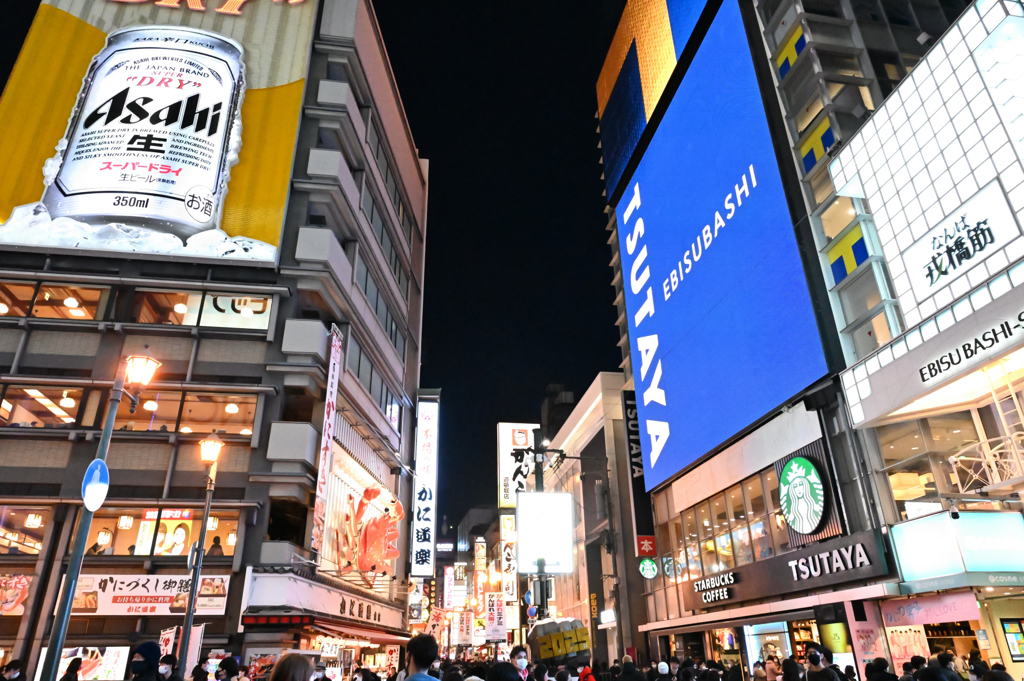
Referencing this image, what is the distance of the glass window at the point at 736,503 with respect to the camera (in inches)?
1031

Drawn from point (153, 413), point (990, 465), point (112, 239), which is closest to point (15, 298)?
point (112, 239)

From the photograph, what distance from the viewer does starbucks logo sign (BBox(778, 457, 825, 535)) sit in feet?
66.8

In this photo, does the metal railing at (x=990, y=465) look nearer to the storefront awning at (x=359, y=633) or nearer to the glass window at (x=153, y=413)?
the storefront awning at (x=359, y=633)

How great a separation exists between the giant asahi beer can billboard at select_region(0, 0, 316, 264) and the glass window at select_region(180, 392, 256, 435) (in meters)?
6.37

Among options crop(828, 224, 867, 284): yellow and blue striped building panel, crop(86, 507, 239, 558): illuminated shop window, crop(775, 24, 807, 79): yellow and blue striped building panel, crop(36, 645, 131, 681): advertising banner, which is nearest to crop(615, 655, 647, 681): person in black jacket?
crop(828, 224, 867, 284): yellow and blue striped building panel

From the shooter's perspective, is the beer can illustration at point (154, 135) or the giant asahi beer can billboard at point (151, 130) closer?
the giant asahi beer can billboard at point (151, 130)

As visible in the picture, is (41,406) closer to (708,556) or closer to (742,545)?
(708,556)

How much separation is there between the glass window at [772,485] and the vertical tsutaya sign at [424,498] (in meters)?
25.2

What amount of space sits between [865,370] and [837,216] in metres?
6.31

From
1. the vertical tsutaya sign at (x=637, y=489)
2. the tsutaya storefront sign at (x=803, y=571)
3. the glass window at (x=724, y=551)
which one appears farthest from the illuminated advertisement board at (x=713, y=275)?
the tsutaya storefront sign at (x=803, y=571)

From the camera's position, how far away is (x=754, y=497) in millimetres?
25266

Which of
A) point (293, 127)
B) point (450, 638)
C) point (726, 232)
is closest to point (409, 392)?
point (293, 127)

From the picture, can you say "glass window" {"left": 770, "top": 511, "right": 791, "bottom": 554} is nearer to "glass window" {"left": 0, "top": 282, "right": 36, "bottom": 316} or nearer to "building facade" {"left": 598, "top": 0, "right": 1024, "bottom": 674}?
"building facade" {"left": 598, "top": 0, "right": 1024, "bottom": 674}

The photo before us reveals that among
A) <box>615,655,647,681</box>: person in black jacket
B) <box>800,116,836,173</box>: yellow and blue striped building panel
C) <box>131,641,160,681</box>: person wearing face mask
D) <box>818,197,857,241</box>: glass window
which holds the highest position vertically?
<box>800,116,836,173</box>: yellow and blue striped building panel
